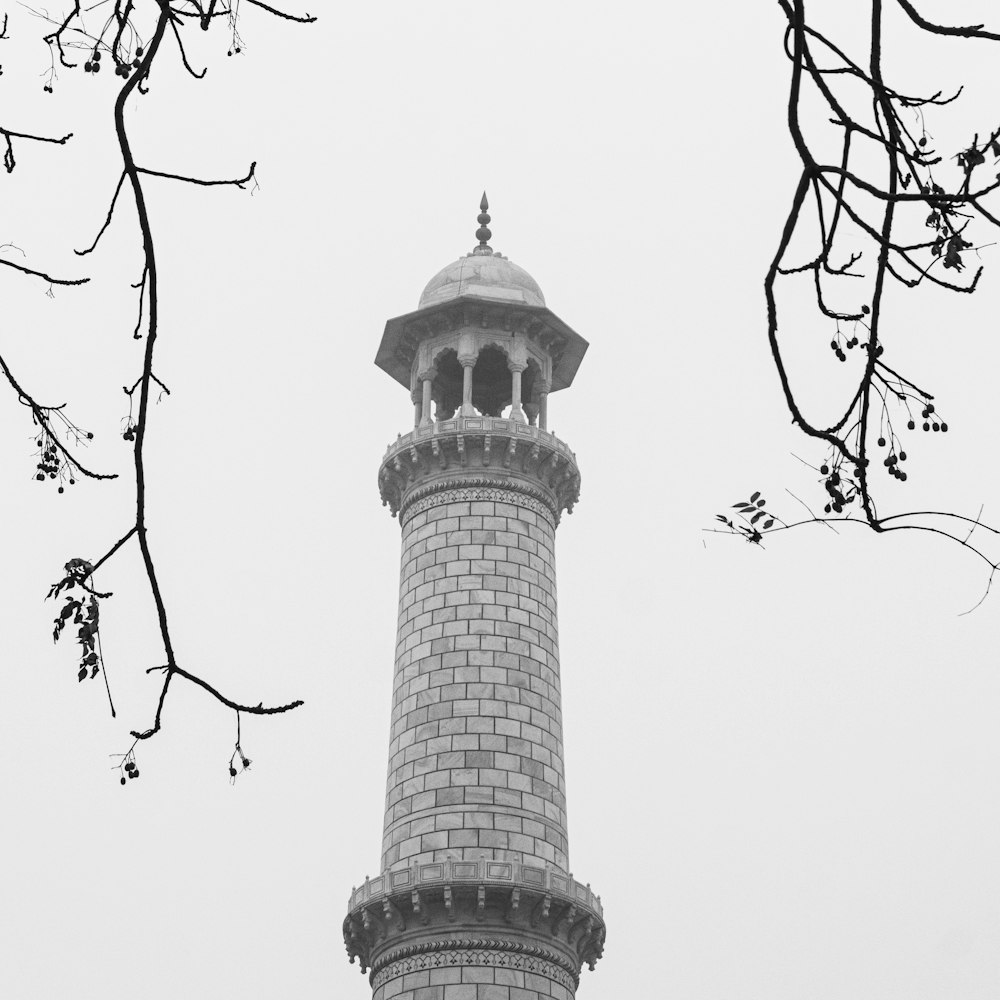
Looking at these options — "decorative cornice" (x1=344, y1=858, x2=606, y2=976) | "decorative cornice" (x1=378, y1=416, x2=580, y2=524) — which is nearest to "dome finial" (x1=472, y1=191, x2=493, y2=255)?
"decorative cornice" (x1=378, y1=416, x2=580, y2=524)

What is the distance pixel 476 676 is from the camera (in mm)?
27203

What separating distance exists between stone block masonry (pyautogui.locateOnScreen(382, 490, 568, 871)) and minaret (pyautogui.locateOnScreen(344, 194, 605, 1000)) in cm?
3

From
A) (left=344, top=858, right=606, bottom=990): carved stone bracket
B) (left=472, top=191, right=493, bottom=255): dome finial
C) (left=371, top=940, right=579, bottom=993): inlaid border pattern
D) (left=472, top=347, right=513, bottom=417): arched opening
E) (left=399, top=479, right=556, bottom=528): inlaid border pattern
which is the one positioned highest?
A: (left=472, top=191, right=493, bottom=255): dome finial

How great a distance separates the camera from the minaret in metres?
25.0

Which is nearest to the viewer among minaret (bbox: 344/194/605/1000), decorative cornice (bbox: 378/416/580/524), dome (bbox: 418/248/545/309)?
minaret (bbox: 344/194/605/1000)

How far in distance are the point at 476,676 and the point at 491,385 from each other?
920 cm

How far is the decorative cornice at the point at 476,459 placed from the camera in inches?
1173

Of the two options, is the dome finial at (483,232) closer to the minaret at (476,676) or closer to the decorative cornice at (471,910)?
the minaret at (476,676)

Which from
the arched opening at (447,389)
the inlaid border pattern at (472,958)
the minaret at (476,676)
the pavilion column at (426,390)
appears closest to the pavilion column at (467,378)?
the minaret at (476,676)

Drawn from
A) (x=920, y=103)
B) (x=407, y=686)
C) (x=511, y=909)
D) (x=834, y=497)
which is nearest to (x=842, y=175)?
(x=920, y=103)

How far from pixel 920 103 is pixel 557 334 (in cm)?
2709

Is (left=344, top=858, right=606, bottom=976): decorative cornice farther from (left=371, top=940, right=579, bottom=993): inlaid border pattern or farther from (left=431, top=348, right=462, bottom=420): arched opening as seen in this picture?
(left=431, top=348, right=462, bottom=420): arched opening

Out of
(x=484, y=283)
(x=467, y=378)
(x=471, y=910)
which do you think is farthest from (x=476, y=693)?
(x=484, y=283)

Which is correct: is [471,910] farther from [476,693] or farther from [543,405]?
[543,405]
